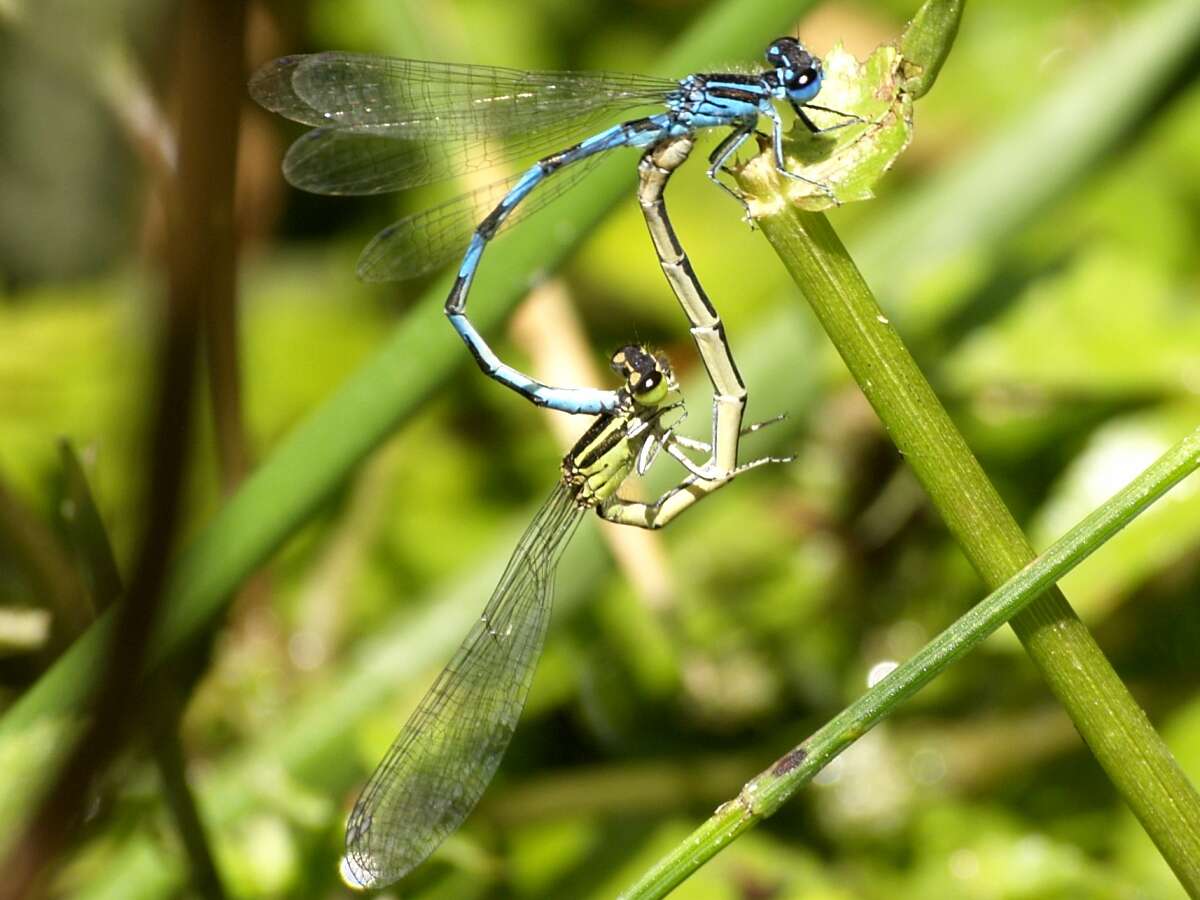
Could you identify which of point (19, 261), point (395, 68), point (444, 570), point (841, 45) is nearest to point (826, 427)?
point (444, 570)

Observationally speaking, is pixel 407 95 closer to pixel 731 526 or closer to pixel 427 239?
pixel 427 239

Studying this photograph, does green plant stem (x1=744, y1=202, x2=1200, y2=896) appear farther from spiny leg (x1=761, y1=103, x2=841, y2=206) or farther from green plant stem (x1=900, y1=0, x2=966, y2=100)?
green plant stem (x1=900, y1=0, x2=966, y2=100)

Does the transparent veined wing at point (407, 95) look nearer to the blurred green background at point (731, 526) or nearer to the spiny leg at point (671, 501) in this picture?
the blurred green background at point (731, 526)

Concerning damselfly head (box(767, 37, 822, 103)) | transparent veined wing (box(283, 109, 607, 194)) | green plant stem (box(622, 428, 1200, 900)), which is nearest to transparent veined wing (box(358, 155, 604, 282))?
transparent veined wing (box(283, 109, 607, 194))

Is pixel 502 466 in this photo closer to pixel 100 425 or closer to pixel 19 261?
pixel 100 425

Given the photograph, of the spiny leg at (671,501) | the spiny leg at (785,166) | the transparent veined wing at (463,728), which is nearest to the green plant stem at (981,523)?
the spiny leg at (785,166)

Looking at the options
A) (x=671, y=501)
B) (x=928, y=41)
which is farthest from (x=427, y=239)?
(x=928, y=41)
